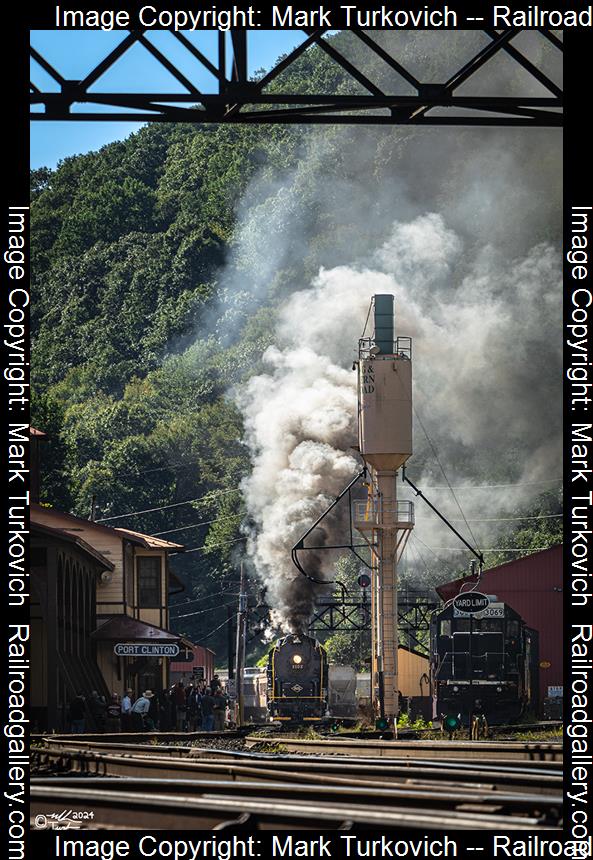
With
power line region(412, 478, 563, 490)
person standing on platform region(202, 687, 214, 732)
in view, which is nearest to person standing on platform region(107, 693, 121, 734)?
person standing on platform region(202, 687, 214, 732)

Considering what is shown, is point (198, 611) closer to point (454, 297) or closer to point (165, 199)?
point (454, 297)

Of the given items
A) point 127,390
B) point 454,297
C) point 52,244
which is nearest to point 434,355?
point 454,297

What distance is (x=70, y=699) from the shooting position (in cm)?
3425

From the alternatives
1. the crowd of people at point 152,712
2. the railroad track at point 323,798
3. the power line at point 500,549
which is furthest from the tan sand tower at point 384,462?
the power line at point 500,549

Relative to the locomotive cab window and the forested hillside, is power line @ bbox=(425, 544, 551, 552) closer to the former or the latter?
the forested hillside

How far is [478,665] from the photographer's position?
3662 cm

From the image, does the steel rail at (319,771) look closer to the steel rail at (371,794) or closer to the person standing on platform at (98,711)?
the steel rail at (371,794)

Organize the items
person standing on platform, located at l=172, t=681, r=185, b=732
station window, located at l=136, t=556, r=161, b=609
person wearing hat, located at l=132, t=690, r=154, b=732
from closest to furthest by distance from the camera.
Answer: person wearing hat, located at l=132, t=690, r=154, b=732 → person standing on platform, located at l=172, t=681, r=185, b=732 → station window, located at l=136, t=556, r=161, b=609

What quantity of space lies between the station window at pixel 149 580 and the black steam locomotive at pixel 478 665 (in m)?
14.3

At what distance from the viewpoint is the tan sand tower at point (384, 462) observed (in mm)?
41688

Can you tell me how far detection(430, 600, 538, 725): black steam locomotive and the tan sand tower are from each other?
4.00 m

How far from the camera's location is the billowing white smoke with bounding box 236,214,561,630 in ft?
197
